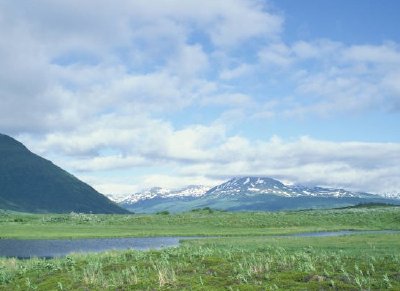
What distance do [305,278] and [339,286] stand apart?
3024mm

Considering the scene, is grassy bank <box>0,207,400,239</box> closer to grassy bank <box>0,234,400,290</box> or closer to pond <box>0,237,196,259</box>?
pond <box>0,237,196,259</box>

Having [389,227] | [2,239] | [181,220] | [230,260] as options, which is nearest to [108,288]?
[230,260]

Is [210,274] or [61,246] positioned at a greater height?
[210,274]

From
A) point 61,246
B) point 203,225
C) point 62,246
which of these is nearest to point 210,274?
point 62,246

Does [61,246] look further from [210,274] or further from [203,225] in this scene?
[210,274]

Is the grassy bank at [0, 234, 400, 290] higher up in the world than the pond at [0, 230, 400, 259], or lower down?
higher up

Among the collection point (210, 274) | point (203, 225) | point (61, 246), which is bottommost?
point (61, 246)

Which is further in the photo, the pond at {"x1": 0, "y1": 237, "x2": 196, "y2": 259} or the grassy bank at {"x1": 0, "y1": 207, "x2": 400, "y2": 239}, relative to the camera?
the grassy bank at {"x1": 0, "y1": 207, "x2": 400, "y2": 239}

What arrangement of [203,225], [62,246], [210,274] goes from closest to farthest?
[210,274] < [62,246] < [203,225]

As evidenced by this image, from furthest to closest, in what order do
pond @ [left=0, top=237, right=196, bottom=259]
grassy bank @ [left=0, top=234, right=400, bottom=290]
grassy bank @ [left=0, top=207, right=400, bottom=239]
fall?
grassy bank @ [left=0, top=207, right=400, bottom=239] → pond @ [left=0, top=237, right=196, bottom=259] → grassy bank @ [left=0, top=234, right=400, bottom=290]

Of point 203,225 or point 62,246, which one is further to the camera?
point 203,225

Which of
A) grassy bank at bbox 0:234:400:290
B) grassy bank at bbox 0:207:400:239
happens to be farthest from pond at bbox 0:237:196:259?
grassy bank at bbox 0:234:400:290

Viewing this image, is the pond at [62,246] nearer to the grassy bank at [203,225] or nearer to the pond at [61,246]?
the pond at [61,246]

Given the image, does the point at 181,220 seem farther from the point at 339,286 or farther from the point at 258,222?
the point at 339,286
